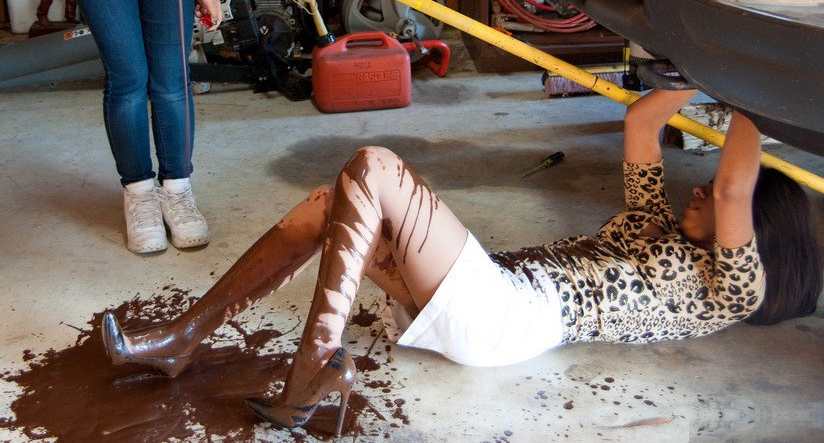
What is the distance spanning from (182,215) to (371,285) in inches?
24.4

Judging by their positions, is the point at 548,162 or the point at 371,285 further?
the point at 548,162

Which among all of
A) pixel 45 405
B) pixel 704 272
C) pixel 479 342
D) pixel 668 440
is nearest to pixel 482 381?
pixel 479 342

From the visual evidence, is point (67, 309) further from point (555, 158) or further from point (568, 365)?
point (555, 158)

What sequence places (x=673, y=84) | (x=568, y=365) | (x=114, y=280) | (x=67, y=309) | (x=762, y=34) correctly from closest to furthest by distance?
(x=762, y=34) < (x=673, y=84) < (x=568, y=365) < (x=67, y=309) < (x=114, y=280)

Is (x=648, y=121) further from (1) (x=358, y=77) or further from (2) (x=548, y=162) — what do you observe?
(1) (x=358, y=77)

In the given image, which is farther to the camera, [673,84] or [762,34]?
[673,84]

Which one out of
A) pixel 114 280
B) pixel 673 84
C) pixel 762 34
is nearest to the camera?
pixel 762 34

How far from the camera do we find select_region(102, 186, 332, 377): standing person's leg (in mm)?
1640

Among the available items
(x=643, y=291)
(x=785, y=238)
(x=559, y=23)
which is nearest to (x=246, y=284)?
(x=643, y=291)

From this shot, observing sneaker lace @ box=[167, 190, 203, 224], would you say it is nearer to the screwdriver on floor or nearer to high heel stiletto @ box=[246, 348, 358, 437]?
high heel stiletto @ box=[246, 348, 358, 437]

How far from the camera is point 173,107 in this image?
2.35 metres

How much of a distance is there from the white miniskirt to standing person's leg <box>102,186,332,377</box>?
255mm

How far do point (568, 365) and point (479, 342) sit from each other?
31 cm

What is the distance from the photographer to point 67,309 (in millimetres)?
2084
